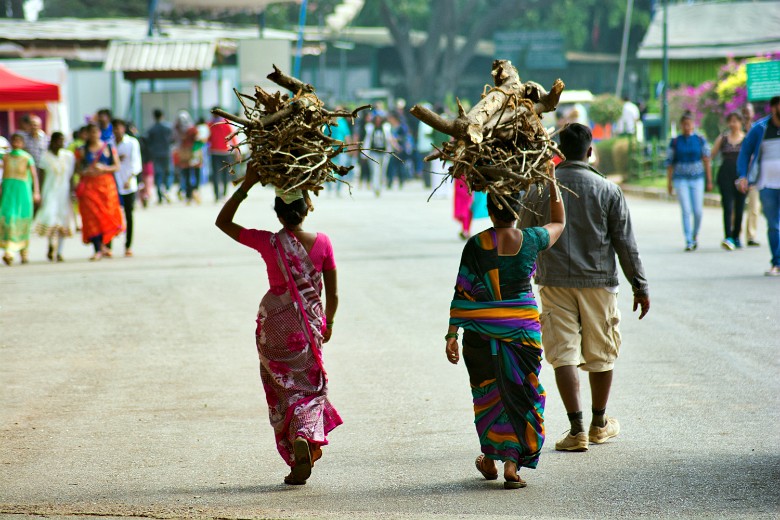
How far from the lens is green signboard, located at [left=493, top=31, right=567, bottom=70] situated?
56.3m

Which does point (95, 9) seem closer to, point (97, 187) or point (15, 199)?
point (15, 199)

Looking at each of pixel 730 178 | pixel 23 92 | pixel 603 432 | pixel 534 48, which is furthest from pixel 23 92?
pixel 534 48

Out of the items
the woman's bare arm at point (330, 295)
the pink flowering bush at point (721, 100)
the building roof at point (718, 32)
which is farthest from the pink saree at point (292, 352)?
the building roof at point (718, 32)

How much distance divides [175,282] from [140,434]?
21.9ft

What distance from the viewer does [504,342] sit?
541 centimetres

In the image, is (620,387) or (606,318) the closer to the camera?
(606,318)

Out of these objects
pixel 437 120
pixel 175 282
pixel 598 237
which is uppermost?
pixel 437 120

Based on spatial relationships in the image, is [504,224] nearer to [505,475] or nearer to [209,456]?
[505,475]

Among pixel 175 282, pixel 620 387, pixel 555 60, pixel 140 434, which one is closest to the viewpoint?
pixel 140 434

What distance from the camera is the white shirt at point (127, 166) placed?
15781 millimetres

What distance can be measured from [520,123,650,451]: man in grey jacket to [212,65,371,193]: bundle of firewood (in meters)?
1.25

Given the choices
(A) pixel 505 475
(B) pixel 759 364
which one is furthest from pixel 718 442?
(B) pixel 759 364

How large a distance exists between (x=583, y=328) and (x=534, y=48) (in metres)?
51.6

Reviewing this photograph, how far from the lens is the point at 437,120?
16.8ft
